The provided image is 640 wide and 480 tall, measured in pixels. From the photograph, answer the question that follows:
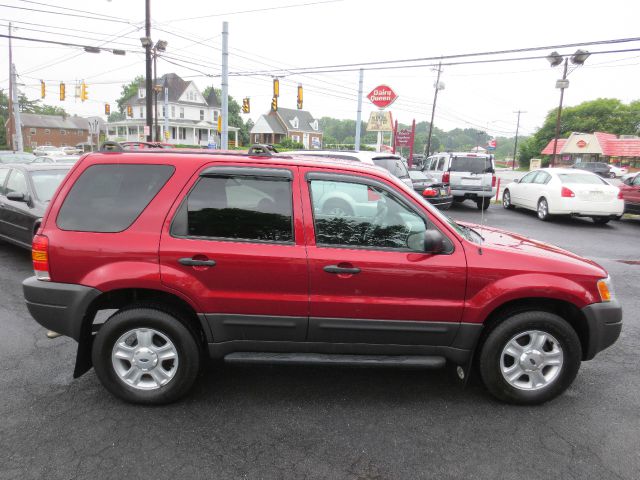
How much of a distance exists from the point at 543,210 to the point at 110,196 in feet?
43.4

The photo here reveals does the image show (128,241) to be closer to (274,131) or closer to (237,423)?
(237,423)

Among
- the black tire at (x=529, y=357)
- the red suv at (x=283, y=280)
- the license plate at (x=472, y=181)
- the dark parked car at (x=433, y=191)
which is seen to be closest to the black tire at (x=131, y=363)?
the red suv at (x=283, y=280)

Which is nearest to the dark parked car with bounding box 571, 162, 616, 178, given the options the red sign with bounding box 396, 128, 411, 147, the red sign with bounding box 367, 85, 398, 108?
the red sign with bounding box 396, 128, 411, 147

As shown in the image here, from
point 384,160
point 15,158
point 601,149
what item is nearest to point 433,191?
point 384,160

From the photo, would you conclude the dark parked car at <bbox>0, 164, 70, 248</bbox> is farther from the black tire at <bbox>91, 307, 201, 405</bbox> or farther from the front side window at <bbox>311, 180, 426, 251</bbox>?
the front side window at <bbox>311, 180, 426, 251</bbox>

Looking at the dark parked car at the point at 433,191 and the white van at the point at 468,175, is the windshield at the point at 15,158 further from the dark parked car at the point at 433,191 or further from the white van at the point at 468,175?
the white van at the point at 468,175

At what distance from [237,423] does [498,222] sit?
1182 cm

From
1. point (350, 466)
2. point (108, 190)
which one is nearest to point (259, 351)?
point (350, 466)

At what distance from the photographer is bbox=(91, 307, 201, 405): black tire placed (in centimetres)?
326

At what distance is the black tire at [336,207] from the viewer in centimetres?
336

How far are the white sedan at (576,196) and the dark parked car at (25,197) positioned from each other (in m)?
Result: 12.2

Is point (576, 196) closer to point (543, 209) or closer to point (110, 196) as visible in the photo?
point (543, 209)

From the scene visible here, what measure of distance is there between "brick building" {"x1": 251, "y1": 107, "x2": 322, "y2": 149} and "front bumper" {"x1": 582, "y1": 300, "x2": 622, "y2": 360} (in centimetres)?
6908

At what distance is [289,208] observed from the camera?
3324 mm
